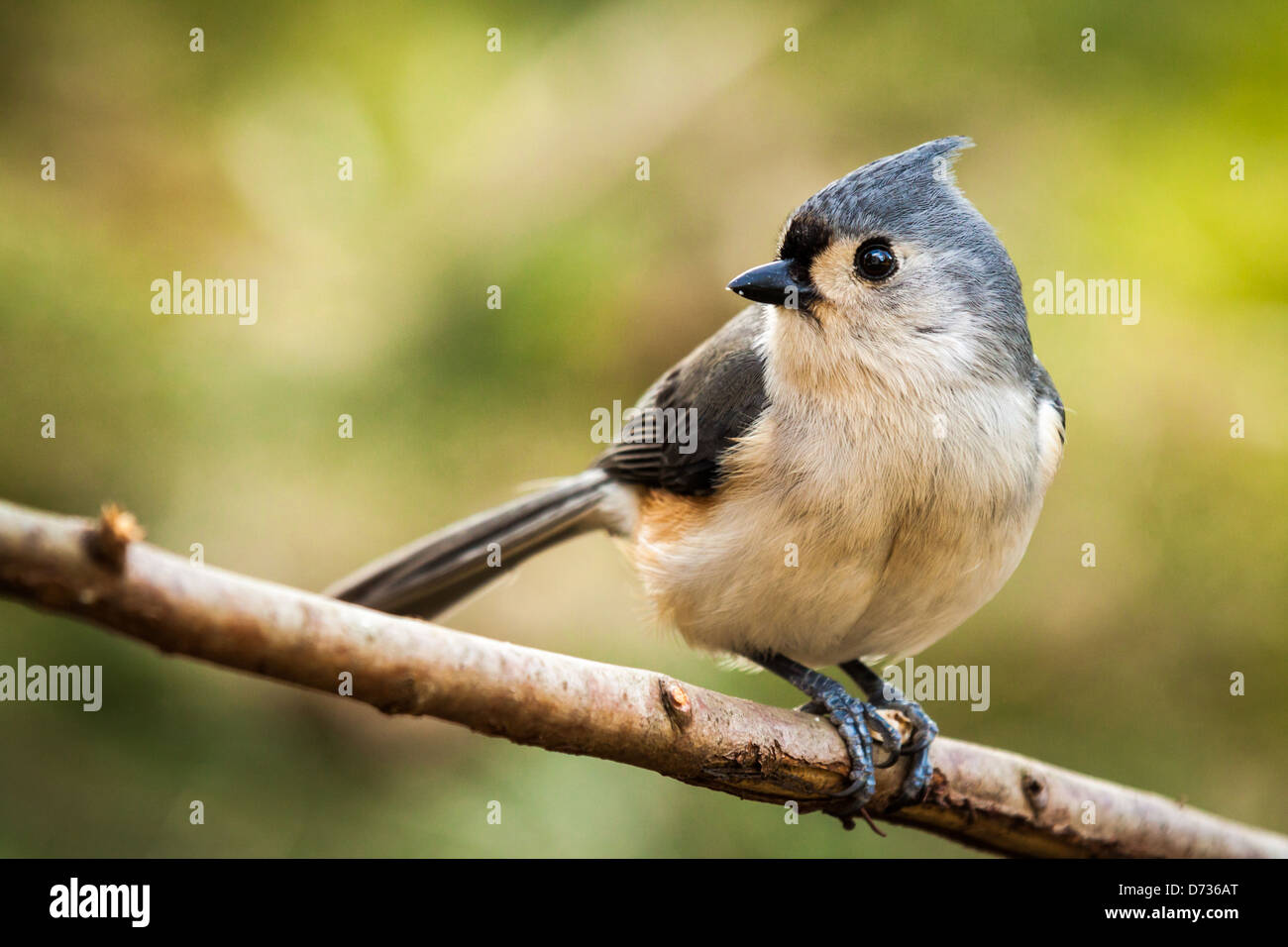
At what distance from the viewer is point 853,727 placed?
2.61 meters

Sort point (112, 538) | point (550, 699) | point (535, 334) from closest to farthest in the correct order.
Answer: point (112, 538) < point (550, 699) < point (535, 334)

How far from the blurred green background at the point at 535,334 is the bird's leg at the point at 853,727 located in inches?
15.4

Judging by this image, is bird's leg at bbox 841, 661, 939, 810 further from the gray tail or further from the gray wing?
the gray tail

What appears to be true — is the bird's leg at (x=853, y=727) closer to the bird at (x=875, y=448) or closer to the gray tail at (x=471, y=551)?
the bird at (x=875, y=448)

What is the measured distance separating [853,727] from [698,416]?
0.97m

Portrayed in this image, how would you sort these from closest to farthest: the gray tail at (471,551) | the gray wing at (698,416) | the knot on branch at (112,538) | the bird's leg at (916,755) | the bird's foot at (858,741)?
the knot on branch at (112,538), the bird's foot at (858,741), the bird's leg at (916,755), the gray wing at (698,416), the gray tail at (471,551)

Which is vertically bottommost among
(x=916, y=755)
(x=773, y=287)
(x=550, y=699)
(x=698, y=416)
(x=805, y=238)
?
(x=916, y=755)

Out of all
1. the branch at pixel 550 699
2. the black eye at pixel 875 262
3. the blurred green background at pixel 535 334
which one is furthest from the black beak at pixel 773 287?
the branch at pixel 550 699

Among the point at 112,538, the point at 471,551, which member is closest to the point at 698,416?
the point at 471,551

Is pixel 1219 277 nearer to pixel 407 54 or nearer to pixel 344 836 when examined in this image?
pixel 407 54

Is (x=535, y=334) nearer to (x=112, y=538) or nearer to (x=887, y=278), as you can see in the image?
(x=887, y=278)

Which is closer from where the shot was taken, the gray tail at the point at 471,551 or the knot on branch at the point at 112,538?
the knot on branch at the point at 112,538

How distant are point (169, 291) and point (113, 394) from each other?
1.09 ft

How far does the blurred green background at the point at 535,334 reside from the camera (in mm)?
2809
